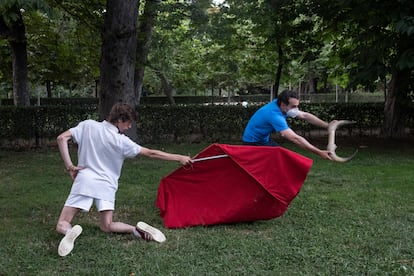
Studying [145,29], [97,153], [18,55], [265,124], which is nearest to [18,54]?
[18,55]

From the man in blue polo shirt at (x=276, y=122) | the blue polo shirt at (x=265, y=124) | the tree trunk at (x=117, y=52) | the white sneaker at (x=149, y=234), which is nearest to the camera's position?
the white sneaker at (x=149, y=234)

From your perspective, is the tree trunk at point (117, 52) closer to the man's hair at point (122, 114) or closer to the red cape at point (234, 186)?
the red cape at point (234, 186)

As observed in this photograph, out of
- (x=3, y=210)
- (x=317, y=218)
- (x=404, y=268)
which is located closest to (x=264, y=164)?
(x=317, y=218)

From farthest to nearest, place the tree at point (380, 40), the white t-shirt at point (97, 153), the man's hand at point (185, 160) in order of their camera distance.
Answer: the tree at point (380, 40)
the man's hand at point (185, 160)
the white t-shirt at point (97, 153)

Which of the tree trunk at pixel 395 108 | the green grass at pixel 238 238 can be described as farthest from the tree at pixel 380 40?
the green grass at pixel 238 238

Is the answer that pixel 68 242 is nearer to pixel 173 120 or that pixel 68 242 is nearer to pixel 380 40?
pixel 380 40

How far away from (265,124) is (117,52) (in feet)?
20.6

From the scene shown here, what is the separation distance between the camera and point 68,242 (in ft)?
16.3

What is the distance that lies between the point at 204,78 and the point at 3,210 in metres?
31.4

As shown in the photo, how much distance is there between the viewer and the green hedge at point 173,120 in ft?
48.4

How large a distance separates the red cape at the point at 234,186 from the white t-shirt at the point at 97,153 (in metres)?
1.07

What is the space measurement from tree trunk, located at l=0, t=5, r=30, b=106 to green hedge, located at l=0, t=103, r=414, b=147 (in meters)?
3.20

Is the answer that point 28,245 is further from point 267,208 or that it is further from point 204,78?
point 204,78

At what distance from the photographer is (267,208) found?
5949 mm
